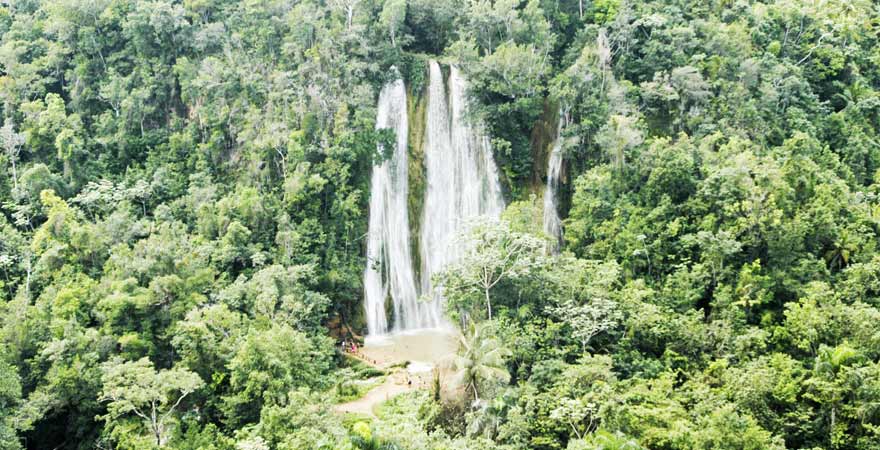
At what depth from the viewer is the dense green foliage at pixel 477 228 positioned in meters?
17.4

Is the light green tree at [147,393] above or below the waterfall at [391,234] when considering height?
below

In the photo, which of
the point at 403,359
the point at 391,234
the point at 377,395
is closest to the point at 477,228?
the point at 403,359

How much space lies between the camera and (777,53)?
3039 centimetres

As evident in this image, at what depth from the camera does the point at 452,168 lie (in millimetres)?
28125

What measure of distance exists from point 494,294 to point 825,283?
905 centimetres

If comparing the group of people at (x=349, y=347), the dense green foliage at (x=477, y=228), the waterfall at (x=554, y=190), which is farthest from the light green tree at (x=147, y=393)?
the waterfall at (x=554, y=190)

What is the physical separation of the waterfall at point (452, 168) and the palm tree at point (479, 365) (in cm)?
1006

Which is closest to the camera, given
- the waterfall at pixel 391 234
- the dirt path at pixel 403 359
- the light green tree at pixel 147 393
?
the light green tree at pixel 147 393

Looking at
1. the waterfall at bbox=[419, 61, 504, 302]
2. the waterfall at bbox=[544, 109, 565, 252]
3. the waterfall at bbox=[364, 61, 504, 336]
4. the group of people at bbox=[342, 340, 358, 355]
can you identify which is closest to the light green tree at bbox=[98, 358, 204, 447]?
the group of people at bbox=[342, 340, 358, 355]

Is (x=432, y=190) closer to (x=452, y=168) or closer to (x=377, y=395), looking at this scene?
(x=452, y=168)

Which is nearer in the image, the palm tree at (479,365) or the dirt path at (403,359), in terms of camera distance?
the palm tree at (479,365)

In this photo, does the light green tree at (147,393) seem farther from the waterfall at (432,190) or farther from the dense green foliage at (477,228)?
the waterfall at (432,190)

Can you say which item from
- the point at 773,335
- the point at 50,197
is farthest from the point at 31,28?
the point at 773,335

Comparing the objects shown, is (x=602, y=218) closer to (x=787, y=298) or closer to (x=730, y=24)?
(x=787, y=298)
